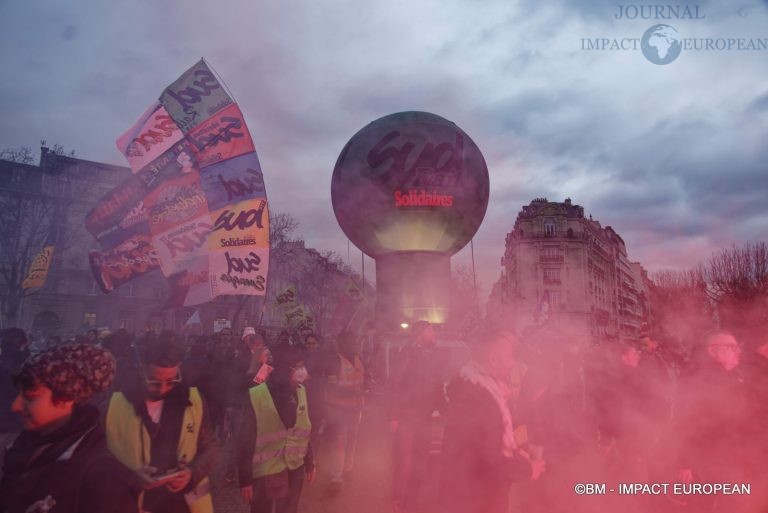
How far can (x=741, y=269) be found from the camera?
91.9ft

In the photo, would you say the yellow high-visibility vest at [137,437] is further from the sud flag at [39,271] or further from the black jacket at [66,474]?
the sud flag at [39,271]

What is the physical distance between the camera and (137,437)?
10.2ft

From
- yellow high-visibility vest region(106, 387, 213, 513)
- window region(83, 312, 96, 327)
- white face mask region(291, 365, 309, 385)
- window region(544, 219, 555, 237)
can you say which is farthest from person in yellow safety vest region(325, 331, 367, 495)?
window region(544, 219, 555, 237)

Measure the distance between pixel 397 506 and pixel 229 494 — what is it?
95.2 inches

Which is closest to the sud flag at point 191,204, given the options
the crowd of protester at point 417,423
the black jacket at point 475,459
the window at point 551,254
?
the crowd of protester at point 417,423

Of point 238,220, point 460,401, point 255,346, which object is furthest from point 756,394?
point 255,346

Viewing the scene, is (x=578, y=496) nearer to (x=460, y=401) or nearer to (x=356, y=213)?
(x=460, y=401)

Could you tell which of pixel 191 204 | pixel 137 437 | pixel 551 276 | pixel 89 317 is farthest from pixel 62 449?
pixel 551 276

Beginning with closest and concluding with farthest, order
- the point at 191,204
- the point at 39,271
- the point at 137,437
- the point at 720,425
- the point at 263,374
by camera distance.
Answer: the point at 137,437
the point at 263,374
the point at 720,425
the point at 191,204
the point at 39,271

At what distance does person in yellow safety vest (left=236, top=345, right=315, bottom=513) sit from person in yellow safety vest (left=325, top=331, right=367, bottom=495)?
254cm

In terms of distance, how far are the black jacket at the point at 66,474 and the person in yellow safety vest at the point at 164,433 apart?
0.55 metres

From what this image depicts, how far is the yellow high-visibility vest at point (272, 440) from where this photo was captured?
4172 mm

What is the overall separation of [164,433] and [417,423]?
3440mm

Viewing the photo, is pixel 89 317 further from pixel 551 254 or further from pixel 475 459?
pixel 551 254
